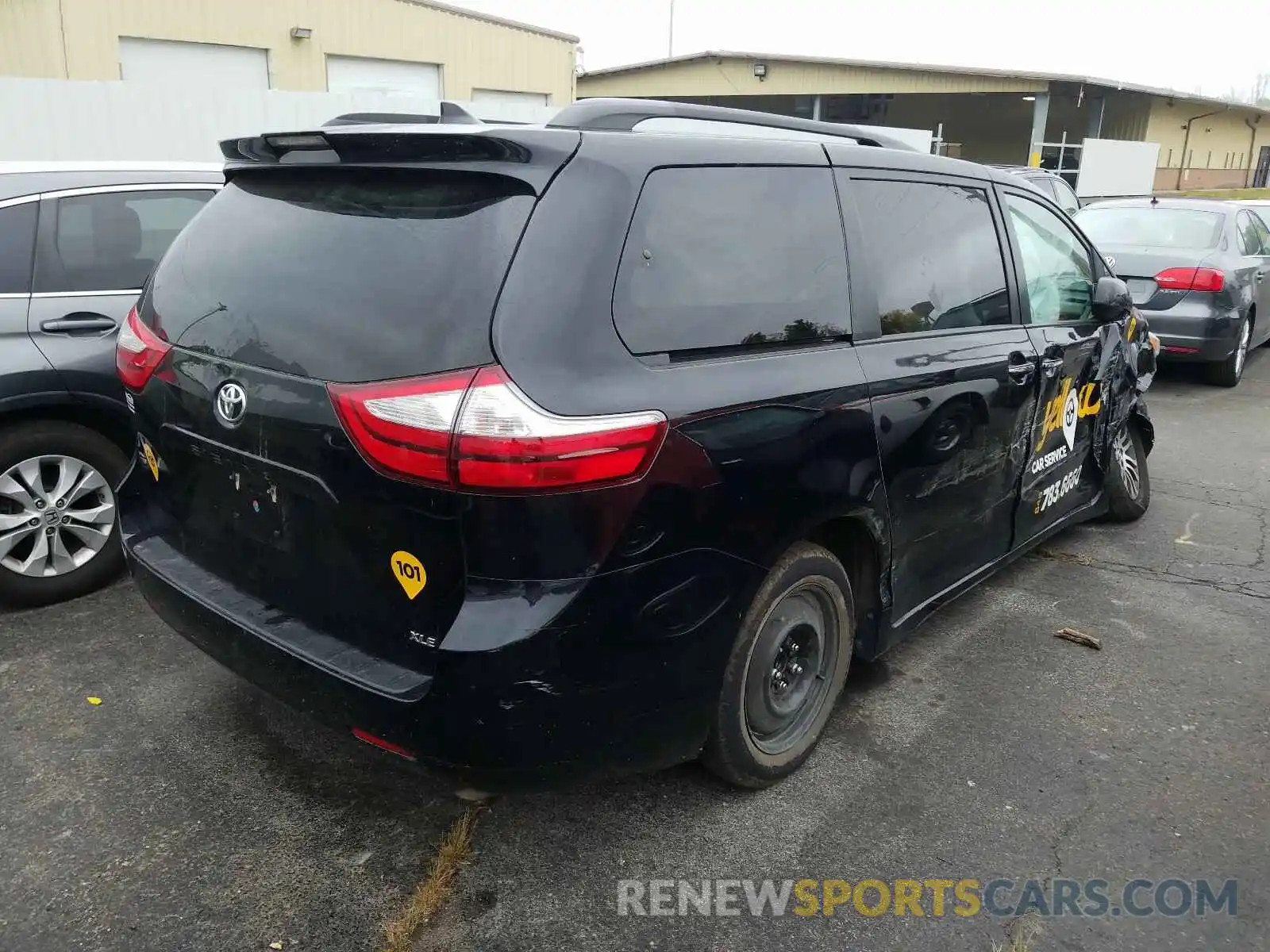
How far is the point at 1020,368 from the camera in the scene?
11.7 feet

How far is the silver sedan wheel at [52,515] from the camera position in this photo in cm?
386

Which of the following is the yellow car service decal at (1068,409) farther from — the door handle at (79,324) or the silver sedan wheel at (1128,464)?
the door handle at (79,324)

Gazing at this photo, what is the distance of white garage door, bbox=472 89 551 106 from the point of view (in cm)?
2023

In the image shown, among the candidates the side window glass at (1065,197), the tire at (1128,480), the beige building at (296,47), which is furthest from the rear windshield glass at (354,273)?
the beige building at (296,47)

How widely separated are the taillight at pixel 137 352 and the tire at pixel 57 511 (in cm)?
118

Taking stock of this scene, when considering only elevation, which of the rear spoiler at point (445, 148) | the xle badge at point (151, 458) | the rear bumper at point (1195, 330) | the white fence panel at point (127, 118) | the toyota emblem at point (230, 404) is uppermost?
the white fence panel at point (127, 118)

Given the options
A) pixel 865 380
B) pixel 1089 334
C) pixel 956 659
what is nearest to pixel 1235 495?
pixel 1089 334

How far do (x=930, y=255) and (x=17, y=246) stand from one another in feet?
11.3

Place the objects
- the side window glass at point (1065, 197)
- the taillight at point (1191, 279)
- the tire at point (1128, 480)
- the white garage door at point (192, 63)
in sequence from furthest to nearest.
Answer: the white garage door at point (192, 63), the side window glass at point (1065, 197), the taillight at point (1191, 279), the tire at point (1128, 480)

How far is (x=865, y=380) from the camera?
282cm

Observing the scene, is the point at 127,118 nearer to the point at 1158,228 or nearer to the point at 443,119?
the point at 443,119

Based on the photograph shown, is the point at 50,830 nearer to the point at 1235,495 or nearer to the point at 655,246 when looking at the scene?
the point at 655,246

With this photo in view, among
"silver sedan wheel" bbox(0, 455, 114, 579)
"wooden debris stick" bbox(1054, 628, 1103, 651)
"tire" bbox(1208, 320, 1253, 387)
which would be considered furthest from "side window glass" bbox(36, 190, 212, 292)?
"tire" bbox(1208, 320, 1253, 387)

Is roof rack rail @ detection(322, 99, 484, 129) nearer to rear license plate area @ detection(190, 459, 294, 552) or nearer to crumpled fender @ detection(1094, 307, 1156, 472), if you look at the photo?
rear license plate area @ detection(190, 459, 294, 552)
